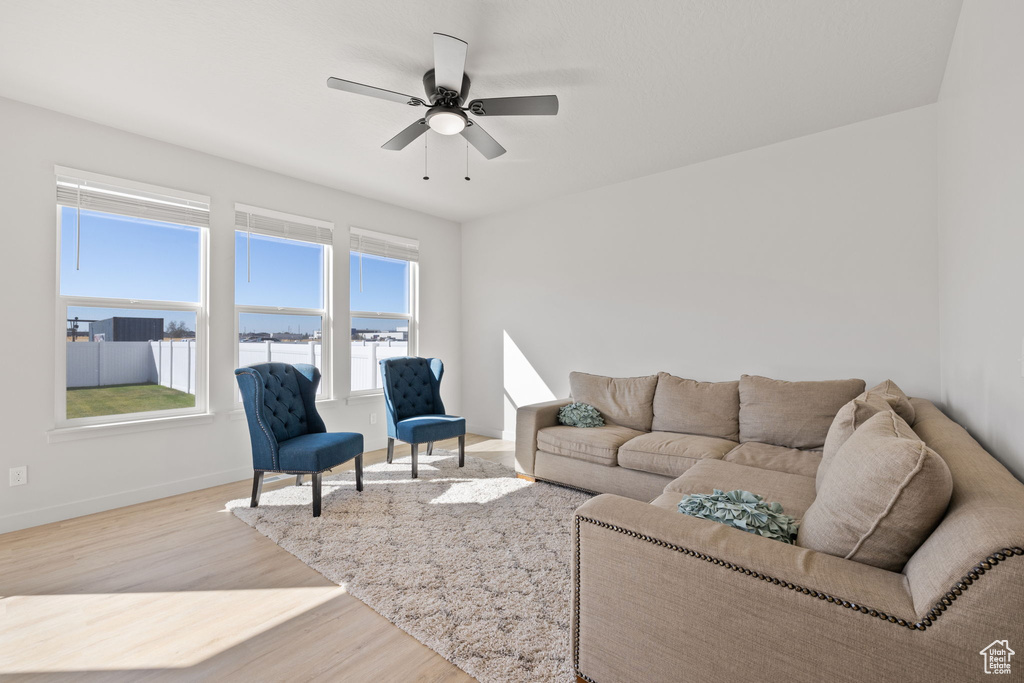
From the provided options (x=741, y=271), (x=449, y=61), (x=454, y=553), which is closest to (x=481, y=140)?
(x=449, y=61)

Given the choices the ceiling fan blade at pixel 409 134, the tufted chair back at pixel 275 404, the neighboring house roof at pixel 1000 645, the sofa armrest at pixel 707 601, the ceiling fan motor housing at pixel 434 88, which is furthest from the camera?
the tufted chair back at pixel 275 404

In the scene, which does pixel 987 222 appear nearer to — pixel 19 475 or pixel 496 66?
pixel 496 66

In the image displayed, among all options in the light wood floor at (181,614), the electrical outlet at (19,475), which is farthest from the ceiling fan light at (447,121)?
the electrical outlet at (19,475)

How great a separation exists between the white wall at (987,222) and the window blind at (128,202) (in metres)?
4.67

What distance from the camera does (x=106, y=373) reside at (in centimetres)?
325

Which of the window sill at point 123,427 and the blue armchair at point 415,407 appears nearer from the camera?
the window sill at point 123,427

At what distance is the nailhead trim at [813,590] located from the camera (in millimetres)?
856

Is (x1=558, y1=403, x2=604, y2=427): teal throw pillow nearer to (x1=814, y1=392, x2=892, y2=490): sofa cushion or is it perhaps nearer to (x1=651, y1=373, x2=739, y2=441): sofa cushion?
(x1=651, y1=373, x2=739, y2=441): sofa cushion

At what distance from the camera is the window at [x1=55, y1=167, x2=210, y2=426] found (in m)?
3.09

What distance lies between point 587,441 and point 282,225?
11.0 feet

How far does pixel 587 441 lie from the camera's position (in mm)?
3393

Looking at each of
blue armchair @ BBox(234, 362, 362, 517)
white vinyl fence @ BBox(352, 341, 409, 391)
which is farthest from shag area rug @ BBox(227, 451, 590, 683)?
white vinyl fence @ BBox(352, 341, 409, 391)

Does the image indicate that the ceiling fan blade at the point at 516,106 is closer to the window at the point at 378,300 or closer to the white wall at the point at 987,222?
the white wall at the point at 987,222

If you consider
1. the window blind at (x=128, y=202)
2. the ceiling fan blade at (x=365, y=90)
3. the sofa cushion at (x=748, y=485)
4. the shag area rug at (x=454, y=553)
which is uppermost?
the ceiling fan blade at (x=365, y=90)
